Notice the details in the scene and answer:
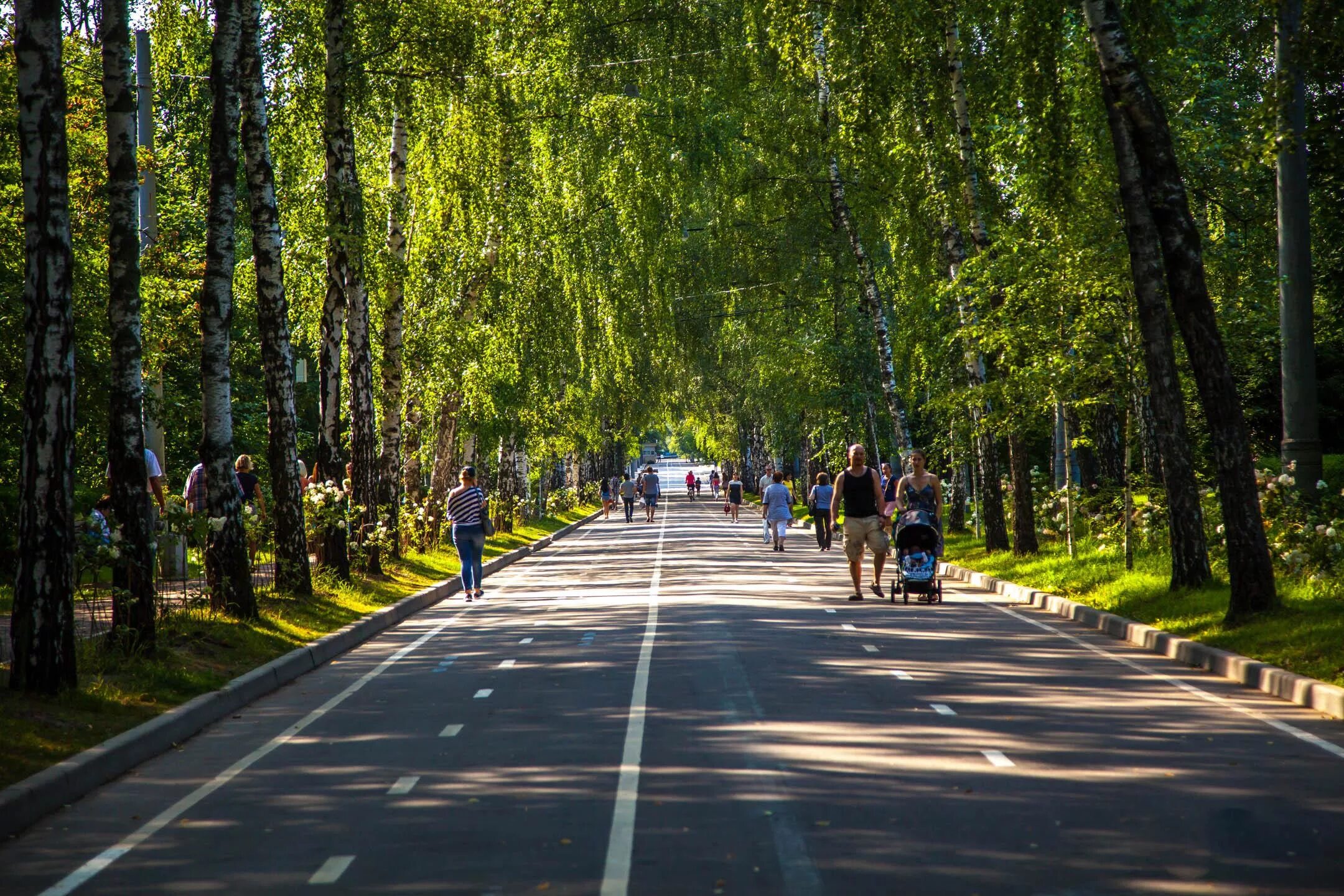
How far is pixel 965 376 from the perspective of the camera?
109 ft

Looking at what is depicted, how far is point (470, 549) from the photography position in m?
24.0

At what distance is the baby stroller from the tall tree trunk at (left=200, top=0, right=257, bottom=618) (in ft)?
27.0

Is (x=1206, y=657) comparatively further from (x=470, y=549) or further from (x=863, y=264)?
(x=863, y=264)

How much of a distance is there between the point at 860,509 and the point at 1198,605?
521cm

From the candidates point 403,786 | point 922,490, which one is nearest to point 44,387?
point 403,786

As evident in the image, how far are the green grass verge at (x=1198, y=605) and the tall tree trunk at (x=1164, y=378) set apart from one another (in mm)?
560

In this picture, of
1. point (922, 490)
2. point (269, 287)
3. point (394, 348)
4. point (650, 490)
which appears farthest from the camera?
point (650, 490)

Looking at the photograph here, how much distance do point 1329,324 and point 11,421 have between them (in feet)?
86.1

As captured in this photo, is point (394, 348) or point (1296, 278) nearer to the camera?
point (1296, 278)

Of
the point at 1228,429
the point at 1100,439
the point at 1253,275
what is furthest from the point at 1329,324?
the point at 1228,429

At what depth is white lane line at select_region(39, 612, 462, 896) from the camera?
7184mm

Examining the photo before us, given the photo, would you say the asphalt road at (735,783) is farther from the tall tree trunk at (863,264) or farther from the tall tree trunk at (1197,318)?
the tall tree trunk at (863,264)

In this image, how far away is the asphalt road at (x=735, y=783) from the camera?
6.88 m

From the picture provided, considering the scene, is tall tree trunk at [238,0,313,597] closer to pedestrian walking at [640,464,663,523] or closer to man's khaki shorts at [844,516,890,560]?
man's khaki shorts at [844,516,890,560]
